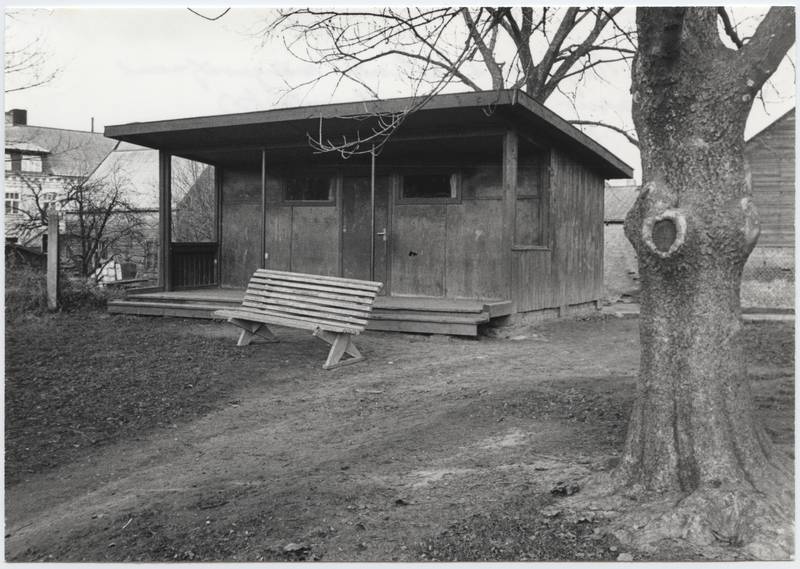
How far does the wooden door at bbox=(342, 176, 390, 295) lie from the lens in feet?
39.0

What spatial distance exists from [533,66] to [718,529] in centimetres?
1735

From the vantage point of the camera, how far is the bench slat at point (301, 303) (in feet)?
25.3

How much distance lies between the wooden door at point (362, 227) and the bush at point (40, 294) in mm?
4176

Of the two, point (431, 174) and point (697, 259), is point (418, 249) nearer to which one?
point (431, 174)

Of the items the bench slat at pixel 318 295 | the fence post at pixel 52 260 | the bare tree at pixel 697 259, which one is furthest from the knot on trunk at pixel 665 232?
the fence post at pixel 52 260

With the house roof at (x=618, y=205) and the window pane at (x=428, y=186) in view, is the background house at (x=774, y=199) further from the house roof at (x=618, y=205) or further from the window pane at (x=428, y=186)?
the house roof at (x=618, y=205)

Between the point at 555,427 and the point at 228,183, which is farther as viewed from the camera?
the point at 228,183

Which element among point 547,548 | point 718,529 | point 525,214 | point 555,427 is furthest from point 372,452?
point 525,214

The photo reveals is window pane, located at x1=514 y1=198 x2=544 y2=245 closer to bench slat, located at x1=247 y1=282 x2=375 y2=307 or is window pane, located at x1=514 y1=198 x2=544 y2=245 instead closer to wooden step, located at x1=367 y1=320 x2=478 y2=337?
wooden step, located at x1=367 y1=320 x2=478 y2=337

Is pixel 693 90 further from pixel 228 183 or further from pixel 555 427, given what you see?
pixel 228 183

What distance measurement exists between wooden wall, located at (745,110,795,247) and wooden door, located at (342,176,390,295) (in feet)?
36.4

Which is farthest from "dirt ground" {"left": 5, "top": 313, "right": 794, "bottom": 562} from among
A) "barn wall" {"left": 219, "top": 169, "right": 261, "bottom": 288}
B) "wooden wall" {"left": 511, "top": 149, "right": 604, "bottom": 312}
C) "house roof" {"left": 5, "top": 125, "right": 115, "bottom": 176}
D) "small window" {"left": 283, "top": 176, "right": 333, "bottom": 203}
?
"house roof" {"left": 5, "top": 125, "right": 115, "bottom": 176}

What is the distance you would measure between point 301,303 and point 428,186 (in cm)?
432

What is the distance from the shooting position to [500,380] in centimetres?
675
